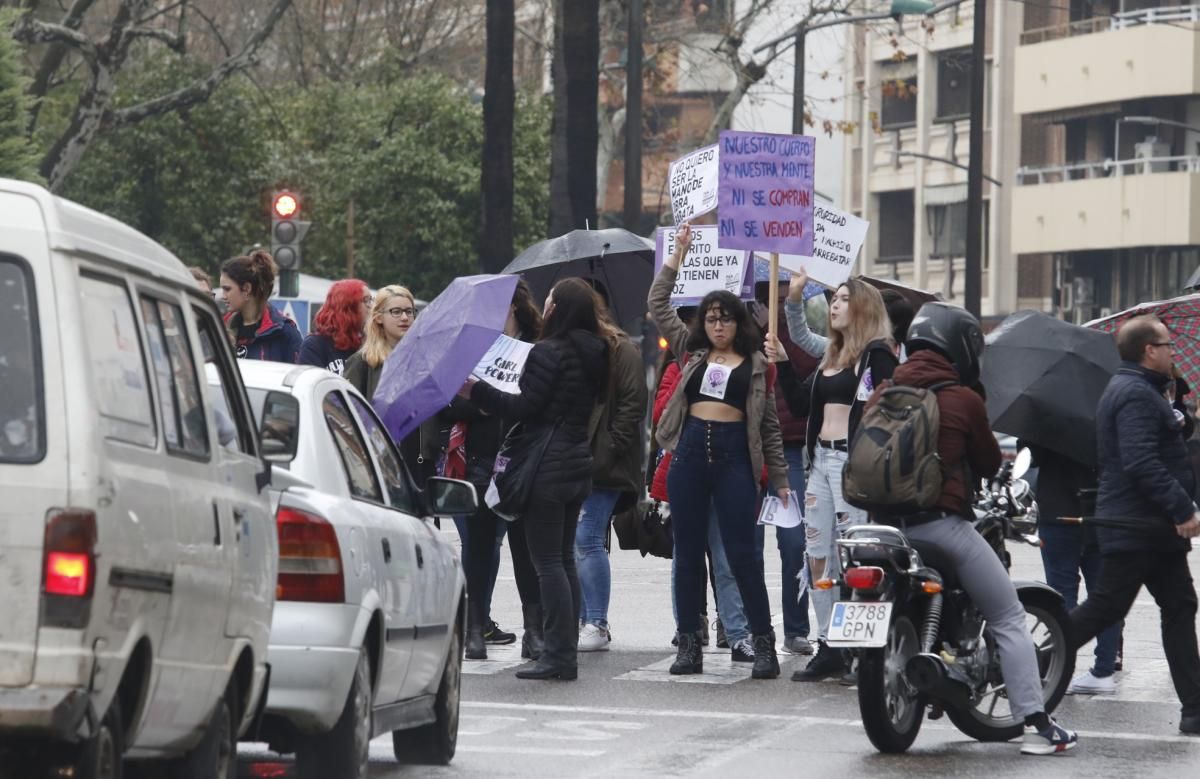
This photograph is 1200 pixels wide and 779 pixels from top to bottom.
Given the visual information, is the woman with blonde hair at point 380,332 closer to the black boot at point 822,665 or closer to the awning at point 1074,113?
the black boot at point 822,665

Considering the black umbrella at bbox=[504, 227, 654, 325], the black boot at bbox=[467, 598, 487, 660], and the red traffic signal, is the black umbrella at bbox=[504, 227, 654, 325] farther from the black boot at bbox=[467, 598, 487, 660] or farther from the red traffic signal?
the red traffic signal

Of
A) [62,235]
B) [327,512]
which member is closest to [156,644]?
[62,235]

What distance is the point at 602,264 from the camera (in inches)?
598

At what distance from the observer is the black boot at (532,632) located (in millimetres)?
12883

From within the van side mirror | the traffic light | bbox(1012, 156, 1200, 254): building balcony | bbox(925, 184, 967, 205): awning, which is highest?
bbox(925, 184, 967, 205): awning

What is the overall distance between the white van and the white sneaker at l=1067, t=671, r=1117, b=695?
236 inches

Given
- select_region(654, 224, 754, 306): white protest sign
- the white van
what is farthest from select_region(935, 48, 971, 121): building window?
the white van

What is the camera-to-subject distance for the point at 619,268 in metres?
15.3

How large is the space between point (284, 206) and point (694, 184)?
10.5m

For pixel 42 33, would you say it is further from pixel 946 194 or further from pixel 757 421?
pixel 946 194

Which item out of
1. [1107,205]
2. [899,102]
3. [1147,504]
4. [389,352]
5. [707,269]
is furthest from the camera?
[899,102]

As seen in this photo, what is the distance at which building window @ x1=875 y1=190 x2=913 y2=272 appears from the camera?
66.9 meters

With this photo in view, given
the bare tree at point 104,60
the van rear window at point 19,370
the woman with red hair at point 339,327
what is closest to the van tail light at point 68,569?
the van rear window at point 19,370

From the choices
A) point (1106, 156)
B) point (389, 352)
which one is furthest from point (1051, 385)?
point (1106, 156)
